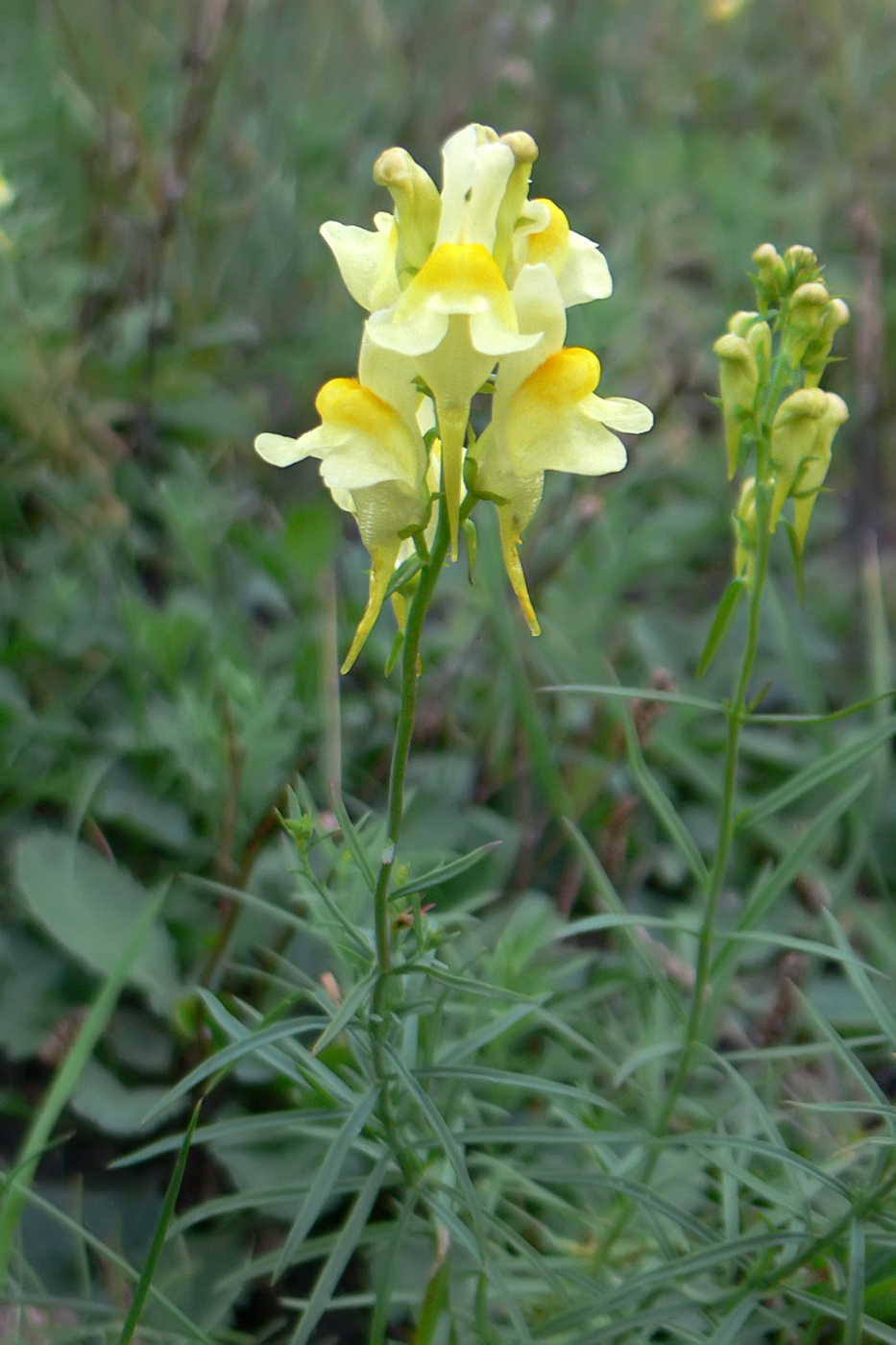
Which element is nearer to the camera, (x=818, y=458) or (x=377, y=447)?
(x=377, y=447)

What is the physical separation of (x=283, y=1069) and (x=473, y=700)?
0.80m

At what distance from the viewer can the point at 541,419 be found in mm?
626

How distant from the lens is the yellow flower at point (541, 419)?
625mm

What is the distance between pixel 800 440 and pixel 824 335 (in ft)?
0.22

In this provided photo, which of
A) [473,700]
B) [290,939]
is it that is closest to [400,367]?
[290,939]

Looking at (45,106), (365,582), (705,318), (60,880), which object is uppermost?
(45,106)

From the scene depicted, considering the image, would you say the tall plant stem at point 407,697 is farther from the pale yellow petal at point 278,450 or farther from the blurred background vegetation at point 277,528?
the blurred background vegetation at point 277,528

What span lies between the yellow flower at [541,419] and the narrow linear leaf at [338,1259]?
35 centimetres

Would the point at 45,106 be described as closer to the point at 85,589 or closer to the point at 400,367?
the point at 85,589

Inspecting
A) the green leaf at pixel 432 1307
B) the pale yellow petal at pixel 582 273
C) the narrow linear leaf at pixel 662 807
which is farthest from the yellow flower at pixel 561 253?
the green leaf at pixel 432 1307

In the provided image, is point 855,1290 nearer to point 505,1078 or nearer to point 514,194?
point 505,1078

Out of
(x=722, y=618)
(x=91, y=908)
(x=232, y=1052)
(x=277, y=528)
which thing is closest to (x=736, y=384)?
(x=722, y=618)

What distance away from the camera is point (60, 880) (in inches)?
44.3

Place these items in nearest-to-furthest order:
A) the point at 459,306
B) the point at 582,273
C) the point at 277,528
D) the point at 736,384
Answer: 1. the point at 459,306
2. the point at 582,273
3. the point at 736,384
4. the point at 277,528
